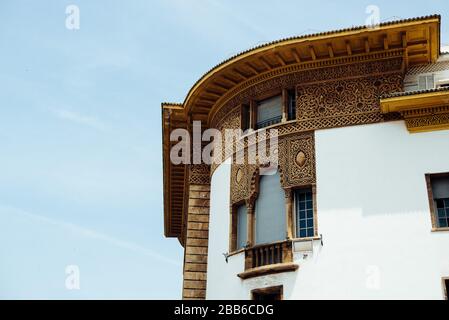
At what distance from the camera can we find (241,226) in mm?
14617

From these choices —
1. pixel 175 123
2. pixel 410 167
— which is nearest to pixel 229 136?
→ pixel 175 123

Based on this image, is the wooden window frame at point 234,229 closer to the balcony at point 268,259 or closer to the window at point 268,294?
the balcony at point 268,259

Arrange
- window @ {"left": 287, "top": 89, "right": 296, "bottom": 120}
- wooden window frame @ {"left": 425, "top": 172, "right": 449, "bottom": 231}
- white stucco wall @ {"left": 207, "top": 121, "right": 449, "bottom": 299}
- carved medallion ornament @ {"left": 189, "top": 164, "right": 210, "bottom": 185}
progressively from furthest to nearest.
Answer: carved medallion ornament @ {"left": 189, "top": 164, "right": 210, "bottom": 185} < window @ {"left": 287, "top": 89, "right": 296, "bottom": 120} < wooden window frame @ {"left": 425, "top": 172, "right": 449, "bottom": 231} < white stucco wall @ {"left": 207, "top": 121, "right": 449, "bottom": 299}

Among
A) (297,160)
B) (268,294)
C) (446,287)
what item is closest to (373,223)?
(446,287)

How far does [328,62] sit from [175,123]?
517 centimetres

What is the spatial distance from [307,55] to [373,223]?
422 cm

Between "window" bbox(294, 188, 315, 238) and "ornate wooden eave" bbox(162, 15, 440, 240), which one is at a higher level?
"ornate wooden eave" bbox(162, 15, 440, 240)

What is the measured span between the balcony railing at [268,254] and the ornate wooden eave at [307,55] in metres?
4.19

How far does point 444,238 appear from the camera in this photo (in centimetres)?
1199

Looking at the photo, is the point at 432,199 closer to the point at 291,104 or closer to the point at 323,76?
the point at 323,76

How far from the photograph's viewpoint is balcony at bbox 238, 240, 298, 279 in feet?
42.7

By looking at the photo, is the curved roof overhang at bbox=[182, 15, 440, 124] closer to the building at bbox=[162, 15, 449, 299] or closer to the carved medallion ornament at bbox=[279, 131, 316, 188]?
the building at bbox=[162, 15, 449, 299]

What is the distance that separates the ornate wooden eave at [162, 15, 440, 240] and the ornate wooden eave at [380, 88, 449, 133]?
136cm

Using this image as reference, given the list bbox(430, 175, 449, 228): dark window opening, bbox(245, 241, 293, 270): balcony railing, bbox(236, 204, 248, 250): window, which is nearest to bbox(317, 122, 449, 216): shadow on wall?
bbox(430, 175, 449, 228): dark window opening
